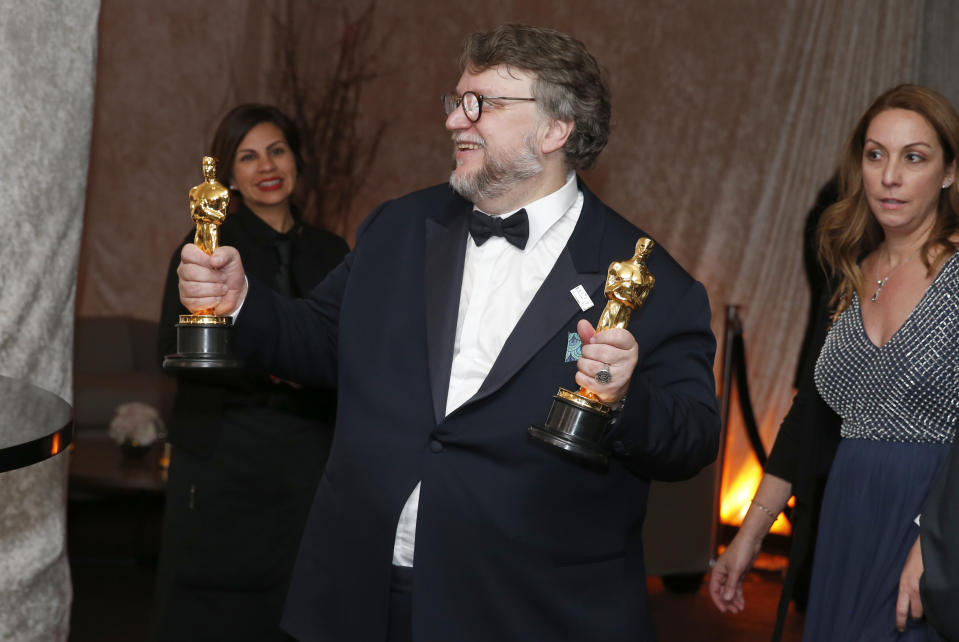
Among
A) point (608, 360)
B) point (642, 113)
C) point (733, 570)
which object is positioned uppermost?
point (642, 113)

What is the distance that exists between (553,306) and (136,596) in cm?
348

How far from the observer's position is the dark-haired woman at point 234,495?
342cm

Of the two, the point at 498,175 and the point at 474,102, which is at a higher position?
the point at 474,102

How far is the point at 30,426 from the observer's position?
1.70 m

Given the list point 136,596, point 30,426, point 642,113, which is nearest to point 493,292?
point 30,426

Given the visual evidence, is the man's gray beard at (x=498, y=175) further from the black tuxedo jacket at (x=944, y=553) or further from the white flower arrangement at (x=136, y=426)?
the white flower arrangement at (x=136, y=426)

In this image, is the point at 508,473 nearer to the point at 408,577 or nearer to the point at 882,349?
the point at 408,577

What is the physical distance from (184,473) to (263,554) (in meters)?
0.35

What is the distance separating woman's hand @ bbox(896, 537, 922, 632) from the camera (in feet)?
7.66

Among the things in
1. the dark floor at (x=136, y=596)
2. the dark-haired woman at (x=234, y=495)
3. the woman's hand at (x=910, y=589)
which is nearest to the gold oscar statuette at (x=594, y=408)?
the woman's hand at (x=910, y=589)

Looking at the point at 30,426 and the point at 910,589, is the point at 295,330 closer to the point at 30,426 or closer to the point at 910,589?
the point at 30,426

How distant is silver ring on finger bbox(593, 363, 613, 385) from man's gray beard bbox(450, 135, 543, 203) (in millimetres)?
667

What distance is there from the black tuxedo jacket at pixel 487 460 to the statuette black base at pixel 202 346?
0.18 meters

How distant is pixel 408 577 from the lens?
2.15 meters
